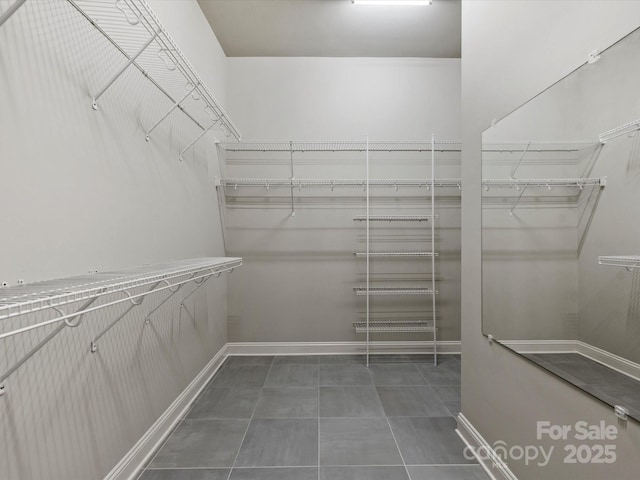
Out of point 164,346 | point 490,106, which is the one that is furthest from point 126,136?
point 490,106

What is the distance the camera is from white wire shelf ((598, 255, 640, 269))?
2.83ft

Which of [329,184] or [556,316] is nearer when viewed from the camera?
[556,316]

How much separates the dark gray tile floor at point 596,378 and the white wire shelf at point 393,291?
6.21 ft

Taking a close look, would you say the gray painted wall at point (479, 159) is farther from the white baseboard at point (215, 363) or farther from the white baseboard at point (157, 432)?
the white baseboard at point (157, 432)

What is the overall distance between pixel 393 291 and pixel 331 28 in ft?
7.84

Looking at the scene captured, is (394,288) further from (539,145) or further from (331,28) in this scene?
(331,28)

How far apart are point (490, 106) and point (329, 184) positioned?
1785 mm

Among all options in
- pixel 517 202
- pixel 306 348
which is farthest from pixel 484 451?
pixel 306 348

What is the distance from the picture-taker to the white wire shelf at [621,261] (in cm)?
86

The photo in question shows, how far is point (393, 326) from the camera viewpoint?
327cm

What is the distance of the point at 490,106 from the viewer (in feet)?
5.44

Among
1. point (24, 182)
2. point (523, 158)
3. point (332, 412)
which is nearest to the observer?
point (24, 182)

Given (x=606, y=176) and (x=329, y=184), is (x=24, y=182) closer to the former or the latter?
(x=606, y=176)

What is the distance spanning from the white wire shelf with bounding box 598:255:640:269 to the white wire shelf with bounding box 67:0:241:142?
163cm
